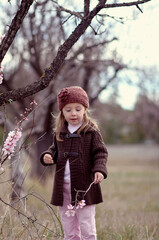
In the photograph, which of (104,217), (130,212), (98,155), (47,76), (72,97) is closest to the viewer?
(47,76)

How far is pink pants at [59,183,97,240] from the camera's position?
275 centimetres

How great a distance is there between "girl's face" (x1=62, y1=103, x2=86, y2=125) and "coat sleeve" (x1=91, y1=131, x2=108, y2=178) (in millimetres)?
180

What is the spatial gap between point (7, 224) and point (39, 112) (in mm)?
4242

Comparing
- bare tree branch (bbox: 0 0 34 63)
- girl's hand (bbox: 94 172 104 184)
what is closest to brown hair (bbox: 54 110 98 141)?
girl's hand (bbox: 94 172 104 184)

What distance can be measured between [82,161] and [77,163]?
5cm

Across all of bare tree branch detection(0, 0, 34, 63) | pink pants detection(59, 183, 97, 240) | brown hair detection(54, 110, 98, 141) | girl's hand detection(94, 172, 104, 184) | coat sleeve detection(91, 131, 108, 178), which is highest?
bare tree branch detection(0, 0, 34, 63)

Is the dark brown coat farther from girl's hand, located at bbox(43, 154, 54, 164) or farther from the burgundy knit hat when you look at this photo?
the burgundy knit hat

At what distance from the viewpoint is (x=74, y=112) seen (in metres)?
2.83

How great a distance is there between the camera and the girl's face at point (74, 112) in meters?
2.84

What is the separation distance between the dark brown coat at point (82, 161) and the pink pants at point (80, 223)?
2.7 inches

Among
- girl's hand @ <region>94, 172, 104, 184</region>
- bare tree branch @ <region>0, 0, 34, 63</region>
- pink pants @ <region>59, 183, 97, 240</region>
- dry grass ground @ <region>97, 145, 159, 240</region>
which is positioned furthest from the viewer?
dry grass ground @ <region>97, 145, 159, 240</region>

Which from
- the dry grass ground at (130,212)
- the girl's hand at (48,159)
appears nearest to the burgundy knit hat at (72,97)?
the girl's hand at (48,159)

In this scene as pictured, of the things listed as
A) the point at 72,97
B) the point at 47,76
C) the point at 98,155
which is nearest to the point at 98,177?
the point at 98,155

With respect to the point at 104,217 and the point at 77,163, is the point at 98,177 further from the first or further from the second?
the point at 104,217
